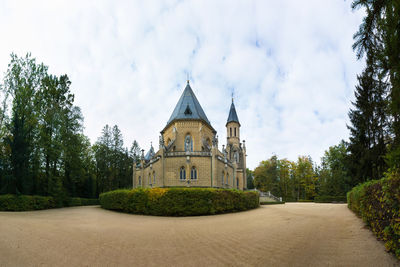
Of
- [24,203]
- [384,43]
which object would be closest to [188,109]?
[24,203]

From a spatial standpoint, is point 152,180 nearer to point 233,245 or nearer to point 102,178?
point 102,178

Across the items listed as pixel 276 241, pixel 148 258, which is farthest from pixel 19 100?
pixel 276 241

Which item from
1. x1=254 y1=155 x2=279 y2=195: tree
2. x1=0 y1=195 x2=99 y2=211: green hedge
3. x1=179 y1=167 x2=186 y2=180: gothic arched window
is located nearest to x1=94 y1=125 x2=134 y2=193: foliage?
x1=179 y1=167 x2=186 y2=180: gothic arched window

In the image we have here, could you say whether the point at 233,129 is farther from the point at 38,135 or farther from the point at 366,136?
the point at 38,135

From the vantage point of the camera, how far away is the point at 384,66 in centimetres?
450

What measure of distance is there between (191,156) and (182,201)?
14.9m

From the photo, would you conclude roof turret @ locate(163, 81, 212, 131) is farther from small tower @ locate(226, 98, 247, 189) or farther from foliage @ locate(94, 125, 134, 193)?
foliage @ locate(94, 125, 134, 193)

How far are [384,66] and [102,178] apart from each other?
45446 mm

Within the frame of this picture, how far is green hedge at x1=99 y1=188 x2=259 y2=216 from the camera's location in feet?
50.0

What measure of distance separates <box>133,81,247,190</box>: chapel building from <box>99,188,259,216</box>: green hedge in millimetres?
12063

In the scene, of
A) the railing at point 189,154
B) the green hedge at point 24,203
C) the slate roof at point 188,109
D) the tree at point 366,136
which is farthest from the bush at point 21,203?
the tree at point 366,136

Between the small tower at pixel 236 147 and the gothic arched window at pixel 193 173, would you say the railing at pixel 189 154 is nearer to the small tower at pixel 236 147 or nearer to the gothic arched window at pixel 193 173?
the gothic arched window at pixel 193 173

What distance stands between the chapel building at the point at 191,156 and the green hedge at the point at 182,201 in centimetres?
1206

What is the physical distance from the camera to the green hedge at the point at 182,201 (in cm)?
1523
